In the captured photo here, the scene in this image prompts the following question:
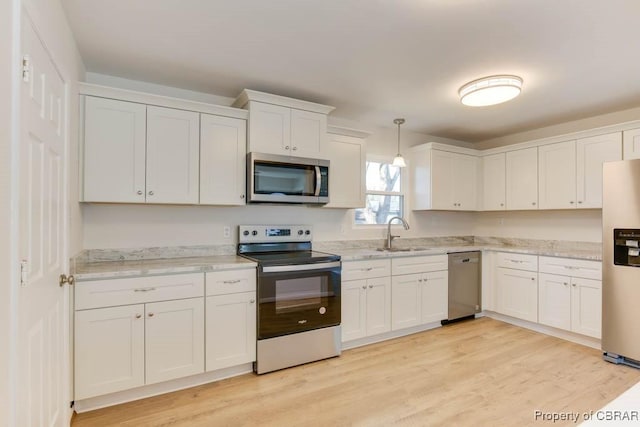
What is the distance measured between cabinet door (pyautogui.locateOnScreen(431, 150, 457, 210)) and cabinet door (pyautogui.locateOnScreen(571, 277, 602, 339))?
1560mm

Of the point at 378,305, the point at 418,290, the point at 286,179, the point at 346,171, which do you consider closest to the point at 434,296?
the point at 418,290

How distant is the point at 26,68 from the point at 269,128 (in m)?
1.88

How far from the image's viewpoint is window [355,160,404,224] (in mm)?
4125

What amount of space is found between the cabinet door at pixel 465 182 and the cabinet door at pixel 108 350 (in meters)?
3.86

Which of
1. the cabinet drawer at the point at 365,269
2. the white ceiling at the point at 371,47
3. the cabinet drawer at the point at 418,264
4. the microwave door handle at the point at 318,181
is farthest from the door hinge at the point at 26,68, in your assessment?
the cabinet drawer at the point at 418,264

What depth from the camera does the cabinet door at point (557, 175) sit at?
3703 mm

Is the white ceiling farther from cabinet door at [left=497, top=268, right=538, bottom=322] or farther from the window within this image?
cabinet door at [left=497, top=268, right=538, bottom=322]

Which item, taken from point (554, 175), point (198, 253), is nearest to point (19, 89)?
point (198, 253)

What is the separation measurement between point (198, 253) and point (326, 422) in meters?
1.75

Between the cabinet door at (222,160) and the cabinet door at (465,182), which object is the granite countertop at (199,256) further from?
the cabinet door at (465,182)

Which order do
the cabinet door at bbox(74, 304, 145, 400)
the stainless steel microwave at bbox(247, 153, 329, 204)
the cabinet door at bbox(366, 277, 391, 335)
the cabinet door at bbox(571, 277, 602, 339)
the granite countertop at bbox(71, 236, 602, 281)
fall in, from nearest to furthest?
the cabinet door at bbox(74, 304, 145, 400) → the granite countertop at bbox(71, 236, 602, 281) → the stainless steel microwave at bbox(247, 153, 329, 204) → the cabinet door at bbox(571, 277, 602, 339) → the cabinet door at bbox(366, 277, 391, 335)

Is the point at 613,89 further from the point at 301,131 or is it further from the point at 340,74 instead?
the point at 301,131

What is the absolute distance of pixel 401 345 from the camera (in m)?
3.32

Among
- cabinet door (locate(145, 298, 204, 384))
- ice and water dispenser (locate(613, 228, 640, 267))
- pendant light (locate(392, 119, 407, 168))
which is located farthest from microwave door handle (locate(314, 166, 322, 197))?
ice and water dispenser (locate(613, 228, 640, 267))
